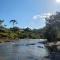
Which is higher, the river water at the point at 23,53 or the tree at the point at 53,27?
the tree at the point at 53,27

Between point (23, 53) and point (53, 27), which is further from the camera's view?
point (53, 27)

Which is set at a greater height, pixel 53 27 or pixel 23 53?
pixel 53 27

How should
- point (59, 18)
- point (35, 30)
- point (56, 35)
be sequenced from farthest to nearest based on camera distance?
1. point (35, 30)
2. point (56, 35)
3. point (59, 18)

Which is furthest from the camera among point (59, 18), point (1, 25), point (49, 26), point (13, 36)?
point (1, 25)

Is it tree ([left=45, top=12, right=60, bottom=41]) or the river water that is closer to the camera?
the river water

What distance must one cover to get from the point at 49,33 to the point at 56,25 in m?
12.5

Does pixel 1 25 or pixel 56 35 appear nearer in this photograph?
pixel 56 35

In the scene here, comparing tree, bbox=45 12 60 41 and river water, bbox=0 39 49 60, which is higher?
tree, bbox=45 12 60 41

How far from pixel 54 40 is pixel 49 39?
376 centimetres

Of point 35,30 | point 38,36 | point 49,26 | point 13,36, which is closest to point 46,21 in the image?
point 49,26

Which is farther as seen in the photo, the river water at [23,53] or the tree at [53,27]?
the tree at [53,27]

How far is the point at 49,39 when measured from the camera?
7925 centimetres

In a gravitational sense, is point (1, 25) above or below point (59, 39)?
above

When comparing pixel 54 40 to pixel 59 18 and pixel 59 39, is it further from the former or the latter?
pixel 59 18
